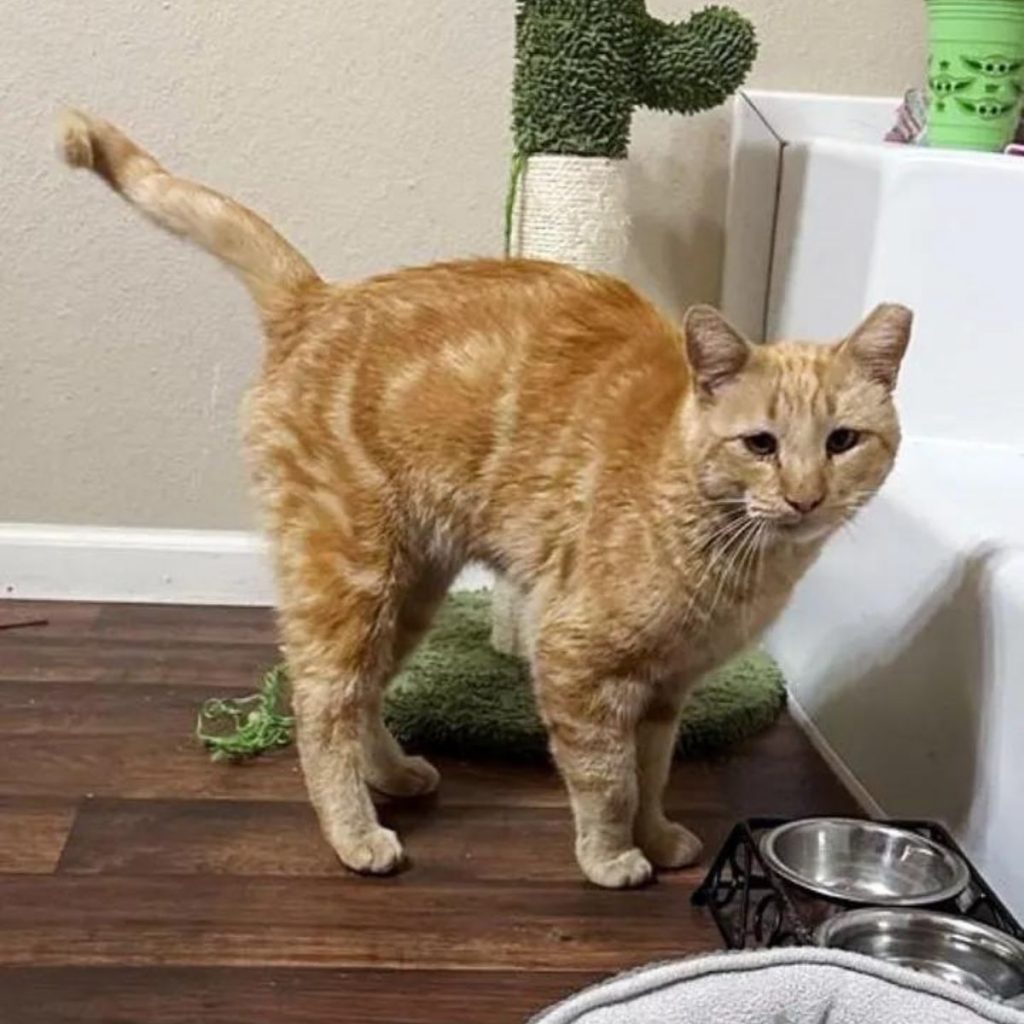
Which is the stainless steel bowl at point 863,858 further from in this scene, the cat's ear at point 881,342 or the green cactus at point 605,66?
the green cactus at point 605,66

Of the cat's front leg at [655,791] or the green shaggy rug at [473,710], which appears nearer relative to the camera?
the cat's front leg at [655,791]

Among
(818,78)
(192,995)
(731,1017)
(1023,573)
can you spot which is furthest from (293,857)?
(818,78)

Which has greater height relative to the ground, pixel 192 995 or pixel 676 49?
pixel 676 49

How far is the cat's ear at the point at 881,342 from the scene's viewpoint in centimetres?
145

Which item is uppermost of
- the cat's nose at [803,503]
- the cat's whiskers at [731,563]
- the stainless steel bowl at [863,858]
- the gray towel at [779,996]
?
the cat's nose at [803,503]

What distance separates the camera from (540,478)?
1630 millimetres

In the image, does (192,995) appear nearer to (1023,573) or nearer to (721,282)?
(1023,573)

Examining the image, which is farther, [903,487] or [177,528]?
[177,528]

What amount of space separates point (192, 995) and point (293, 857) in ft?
0.91

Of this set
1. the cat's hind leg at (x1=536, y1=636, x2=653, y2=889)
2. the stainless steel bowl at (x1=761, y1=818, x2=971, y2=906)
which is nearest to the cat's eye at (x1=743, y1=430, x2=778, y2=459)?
the cat's hind leg at (x1=536, y1=636, x2=653, y2=889)

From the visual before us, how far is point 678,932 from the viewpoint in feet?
5.10

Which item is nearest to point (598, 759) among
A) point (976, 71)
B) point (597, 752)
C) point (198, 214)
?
point (597, 752)

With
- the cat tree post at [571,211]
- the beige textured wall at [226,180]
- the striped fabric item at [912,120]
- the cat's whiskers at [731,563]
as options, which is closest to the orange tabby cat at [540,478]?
the cat's whiskers at [731,563]

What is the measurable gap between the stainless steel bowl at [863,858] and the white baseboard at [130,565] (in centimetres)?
90
